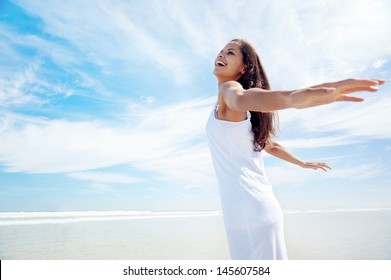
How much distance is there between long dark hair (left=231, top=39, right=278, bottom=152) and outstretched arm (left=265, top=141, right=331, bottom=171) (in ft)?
0.85

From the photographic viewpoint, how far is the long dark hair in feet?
5.63

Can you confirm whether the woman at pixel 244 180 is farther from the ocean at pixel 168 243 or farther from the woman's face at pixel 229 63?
the ocean at pixel 168 243

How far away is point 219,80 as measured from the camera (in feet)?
5.96

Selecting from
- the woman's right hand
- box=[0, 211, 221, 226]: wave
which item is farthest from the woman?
box=[0, 211, 221, 226]: wave

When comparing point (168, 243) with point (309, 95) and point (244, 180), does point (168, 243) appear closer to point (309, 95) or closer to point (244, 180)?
point (244, 180)

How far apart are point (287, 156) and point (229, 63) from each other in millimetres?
723

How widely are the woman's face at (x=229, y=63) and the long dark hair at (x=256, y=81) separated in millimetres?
24

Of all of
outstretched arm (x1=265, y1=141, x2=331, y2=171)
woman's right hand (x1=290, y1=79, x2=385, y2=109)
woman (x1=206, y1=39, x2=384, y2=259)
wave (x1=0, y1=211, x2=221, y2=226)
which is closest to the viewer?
woman's right hand (x1=290, y1=79, x2=385, y2=109)

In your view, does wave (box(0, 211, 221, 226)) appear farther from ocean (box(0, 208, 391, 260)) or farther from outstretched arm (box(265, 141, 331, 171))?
outstretched arm (box(265, 141, 331, 171))

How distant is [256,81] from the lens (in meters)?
1.80

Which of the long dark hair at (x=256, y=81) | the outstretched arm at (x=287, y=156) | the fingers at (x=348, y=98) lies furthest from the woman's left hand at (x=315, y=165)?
the fingers at (x=348, y=98)

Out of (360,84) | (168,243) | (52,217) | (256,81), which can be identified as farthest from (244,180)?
(52,217)
